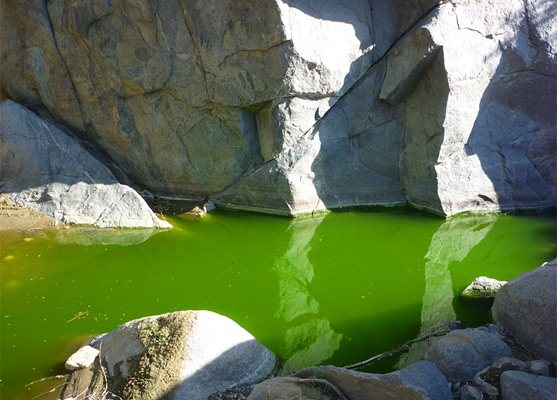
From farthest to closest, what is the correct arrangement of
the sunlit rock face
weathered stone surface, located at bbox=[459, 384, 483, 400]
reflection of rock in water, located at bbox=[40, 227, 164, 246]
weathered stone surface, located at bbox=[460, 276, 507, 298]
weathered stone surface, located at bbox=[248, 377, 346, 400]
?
the sunlit rock face < reflection of rock in water, located at bbox=[40, 227, 164, 246] < weathered stone surface, located at bbox=[460, 276, 507, 298] < weathered stone surface, located at bbox=[459, 384, 483, 400] < weathered stone surface, located at bbox=[248, 377, 346, 400]

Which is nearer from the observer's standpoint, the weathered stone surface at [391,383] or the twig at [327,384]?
the weathered stone surface at [391,383]

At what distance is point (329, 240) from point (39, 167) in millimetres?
4296

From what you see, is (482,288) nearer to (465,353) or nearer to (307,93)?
(465,353)

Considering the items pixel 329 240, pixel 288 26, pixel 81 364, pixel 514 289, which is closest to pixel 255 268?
pixel 329 240

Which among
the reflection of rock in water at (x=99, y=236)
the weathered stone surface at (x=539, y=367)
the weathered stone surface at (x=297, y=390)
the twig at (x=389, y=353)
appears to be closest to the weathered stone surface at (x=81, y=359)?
the weathered stone surface at (x=297, y=390)

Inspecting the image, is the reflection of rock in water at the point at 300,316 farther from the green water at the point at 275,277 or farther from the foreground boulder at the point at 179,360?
the foreground boulder at the point at 179,360

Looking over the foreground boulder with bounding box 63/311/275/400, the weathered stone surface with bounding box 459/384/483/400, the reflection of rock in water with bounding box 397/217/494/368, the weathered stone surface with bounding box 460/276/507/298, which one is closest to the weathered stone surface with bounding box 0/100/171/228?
the foreground boulder with bounding box 63/311/275/400

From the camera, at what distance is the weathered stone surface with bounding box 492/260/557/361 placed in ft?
8.64

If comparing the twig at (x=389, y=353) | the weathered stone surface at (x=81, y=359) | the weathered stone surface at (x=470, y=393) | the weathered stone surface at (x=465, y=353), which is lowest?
the twig at (x=389, y=353)

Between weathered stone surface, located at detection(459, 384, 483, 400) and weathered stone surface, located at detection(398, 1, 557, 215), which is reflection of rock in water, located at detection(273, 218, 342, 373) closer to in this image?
weathered stone surface, located at detection(459, 384, 483, 400)

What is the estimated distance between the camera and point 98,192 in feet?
20.1

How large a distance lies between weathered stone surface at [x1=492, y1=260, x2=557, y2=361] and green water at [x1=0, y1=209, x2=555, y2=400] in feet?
1.64

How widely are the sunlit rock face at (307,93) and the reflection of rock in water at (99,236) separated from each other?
1.43 m

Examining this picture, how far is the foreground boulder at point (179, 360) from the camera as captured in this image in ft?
8.61
